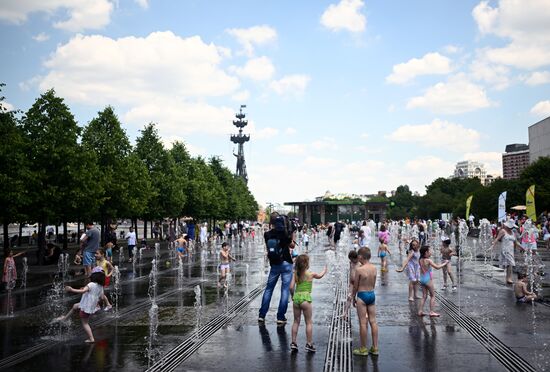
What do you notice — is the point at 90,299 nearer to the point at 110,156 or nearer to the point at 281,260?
the point at 281,260

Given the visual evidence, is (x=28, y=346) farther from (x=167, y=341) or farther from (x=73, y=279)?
(x=73, y=279)

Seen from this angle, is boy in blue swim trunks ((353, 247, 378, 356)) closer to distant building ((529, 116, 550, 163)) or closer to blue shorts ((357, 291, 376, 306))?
blue shorts ((357, 291, 376, 306))

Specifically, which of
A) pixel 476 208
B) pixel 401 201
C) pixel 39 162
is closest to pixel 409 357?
pixel 39 162

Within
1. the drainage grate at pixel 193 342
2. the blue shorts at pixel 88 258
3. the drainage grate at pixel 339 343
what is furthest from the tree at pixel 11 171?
the drainage grate at pixel 339 343

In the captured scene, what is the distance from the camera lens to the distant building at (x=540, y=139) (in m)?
99.4

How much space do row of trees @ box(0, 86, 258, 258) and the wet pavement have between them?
9689 mm

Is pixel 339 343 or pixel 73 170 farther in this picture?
pixel 73 170

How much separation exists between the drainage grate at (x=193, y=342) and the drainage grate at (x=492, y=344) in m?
4.67

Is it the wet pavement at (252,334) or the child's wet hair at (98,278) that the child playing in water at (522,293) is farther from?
the child's wet hair at (98,278)

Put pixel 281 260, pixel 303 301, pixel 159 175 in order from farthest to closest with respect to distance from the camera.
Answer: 1. pixel 159 175
2. pixel 281 260
3. pixel 303 301

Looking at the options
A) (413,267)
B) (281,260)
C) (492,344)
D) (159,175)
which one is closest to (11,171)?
(281,260)

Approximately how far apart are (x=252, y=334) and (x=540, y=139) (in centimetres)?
10696

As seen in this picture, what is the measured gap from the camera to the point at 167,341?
367 inches

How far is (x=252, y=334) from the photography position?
981cm
